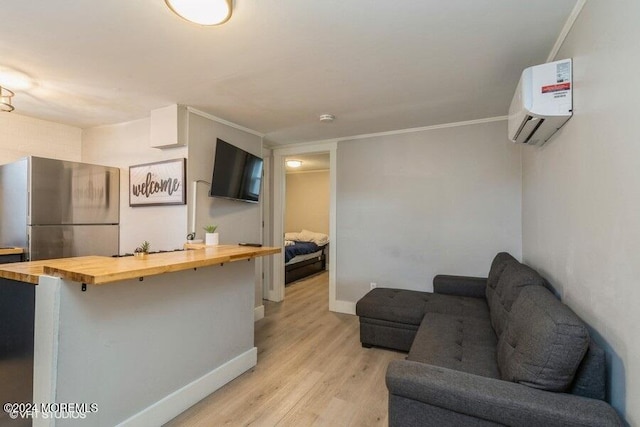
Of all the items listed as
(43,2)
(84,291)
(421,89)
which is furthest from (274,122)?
(84,291)

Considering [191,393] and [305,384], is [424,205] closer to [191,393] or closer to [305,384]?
[305,384]

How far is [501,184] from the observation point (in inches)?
123

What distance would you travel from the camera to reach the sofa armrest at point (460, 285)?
3.00 metres

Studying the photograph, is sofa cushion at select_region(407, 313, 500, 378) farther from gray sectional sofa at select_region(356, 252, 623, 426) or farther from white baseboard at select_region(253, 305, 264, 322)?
white baseboard at select_region(253, 305, 264, 322)

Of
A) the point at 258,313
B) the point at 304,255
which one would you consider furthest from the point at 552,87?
the point at 304,255

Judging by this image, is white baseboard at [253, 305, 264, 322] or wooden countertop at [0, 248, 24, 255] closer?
wooden countertop at [0, 248, 24, 255]

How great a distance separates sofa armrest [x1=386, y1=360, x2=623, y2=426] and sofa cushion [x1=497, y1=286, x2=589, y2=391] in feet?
0.19

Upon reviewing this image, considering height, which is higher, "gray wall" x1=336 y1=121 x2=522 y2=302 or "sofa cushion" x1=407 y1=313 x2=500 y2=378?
"gray wall" x1=336 y1=121 x2=522 y2=302

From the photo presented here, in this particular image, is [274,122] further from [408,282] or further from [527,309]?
[527,309]

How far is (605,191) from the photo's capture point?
123 cm

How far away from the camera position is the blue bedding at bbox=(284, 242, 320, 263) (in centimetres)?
536

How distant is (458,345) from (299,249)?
13.2ft

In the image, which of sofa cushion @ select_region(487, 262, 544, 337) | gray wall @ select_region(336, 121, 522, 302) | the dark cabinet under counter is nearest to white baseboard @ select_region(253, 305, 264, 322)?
gray wall @ select_region(336, 121, 522, 302)

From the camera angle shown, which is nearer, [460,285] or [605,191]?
[605,191]
